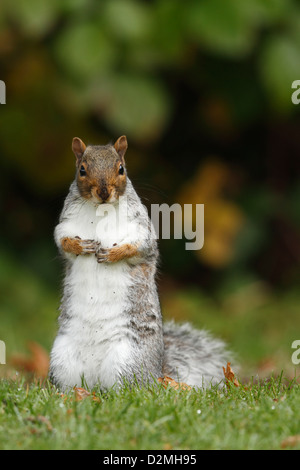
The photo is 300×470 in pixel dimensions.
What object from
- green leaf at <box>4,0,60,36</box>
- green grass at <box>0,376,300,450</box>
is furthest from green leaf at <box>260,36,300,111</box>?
green grass at <box>0,376,300,450</box>

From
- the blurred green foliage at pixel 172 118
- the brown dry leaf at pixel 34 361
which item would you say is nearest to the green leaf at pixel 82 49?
the blurred green foliage at pixel 172 118

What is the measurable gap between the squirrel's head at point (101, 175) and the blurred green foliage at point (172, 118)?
236cm

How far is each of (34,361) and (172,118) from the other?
386 centimetres

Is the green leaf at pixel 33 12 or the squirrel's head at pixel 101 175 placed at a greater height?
the green leaf at pixel 33 12

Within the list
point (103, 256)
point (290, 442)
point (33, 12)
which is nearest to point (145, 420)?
point (290, 442)

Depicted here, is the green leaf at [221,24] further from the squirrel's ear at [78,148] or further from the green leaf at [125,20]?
the squirrel's ear at [78,148]

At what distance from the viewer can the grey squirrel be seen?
368 centimetres

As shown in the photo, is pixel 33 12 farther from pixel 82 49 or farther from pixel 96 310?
pixel 96 310

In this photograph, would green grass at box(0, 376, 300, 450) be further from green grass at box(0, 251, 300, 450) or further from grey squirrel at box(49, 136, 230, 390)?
grey squirrel at box(49, 136, 230, 390)

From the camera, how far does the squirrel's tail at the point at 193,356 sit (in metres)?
4.19

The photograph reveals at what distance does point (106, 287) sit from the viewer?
3.69m

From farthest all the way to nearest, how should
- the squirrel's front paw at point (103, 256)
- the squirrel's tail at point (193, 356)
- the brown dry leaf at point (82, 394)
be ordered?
1. the squirrel's tail at point (193, 356)
2. the squirrel's front paw at point (103, 256)
3. the brown dry leaf at point (82, 394)

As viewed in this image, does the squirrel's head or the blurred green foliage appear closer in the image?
the squirrel's head

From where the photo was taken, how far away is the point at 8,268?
24.3 ft
